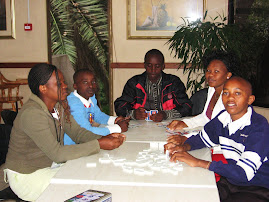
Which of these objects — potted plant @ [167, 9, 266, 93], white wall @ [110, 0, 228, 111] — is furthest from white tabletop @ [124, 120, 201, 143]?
white wall @ [110, 0, 228, 111]

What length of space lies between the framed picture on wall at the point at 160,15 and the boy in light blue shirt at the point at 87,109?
338 centimetres

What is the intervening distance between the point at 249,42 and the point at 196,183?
4.58 meters

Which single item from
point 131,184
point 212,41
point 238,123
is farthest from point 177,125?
point 212,41

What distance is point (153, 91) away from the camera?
3947mm

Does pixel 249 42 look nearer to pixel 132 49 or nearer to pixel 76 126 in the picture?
pixel 132 49

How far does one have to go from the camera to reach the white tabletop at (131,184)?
1.44 m

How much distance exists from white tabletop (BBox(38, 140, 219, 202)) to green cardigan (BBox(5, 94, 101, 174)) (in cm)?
13

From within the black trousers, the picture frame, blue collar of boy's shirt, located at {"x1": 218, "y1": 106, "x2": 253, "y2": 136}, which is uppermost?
the picture frame

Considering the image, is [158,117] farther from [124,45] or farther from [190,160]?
[124,45]

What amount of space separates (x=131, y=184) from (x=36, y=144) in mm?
793

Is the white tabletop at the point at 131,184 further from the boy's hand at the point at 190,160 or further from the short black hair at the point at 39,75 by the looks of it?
the short black hair at the point at 39,75

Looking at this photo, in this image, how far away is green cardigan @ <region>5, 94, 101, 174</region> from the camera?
2.01 metres

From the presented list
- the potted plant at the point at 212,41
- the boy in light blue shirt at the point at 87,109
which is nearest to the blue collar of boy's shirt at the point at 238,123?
the boy in light blue shirt at the point at 87,109

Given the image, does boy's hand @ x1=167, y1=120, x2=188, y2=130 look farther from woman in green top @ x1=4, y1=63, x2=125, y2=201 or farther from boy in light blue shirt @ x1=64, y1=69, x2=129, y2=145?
woman in green top @ x1=4, y1=63, x2=125, y2=201
